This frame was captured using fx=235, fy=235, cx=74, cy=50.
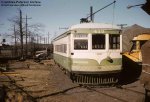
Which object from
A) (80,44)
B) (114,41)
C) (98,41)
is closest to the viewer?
(80,44)

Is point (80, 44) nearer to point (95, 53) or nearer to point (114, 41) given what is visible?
point (95, 53)

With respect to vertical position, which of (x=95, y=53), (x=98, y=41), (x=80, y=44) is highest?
(x=98, y=41)

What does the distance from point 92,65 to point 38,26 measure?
31992 millimetres

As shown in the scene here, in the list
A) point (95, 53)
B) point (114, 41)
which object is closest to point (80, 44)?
point (95, 53)

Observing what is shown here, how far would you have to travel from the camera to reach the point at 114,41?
1339cm

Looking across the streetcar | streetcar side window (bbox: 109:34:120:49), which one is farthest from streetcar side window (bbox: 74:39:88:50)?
streetcar side window (bbox: 109:34:120:49)

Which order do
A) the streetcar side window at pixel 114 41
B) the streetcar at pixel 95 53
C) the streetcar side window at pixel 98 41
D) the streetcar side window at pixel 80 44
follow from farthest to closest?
the streetcar side window at pixel 114 41, the streetcar side window at pixel 98 41, the streetcar side window at pixel 80 44, the streetcar at pixel 95 53

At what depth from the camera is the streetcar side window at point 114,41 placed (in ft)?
43.6

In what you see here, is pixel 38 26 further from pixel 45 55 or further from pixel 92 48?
pixel 92 48

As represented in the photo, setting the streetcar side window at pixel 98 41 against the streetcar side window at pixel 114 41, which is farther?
the streetcar side window at pixel 114 41

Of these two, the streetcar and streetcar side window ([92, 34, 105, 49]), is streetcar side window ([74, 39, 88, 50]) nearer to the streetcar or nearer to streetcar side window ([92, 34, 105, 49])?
the streetcar

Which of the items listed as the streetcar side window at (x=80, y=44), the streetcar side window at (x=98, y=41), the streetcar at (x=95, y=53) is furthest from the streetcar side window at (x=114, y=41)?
the streetcar side window at (x=80, y=44)

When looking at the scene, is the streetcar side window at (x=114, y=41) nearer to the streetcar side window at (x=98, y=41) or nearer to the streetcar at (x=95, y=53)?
the streetcar at (x=95, y=53)

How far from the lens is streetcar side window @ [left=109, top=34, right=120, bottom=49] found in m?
13.3
